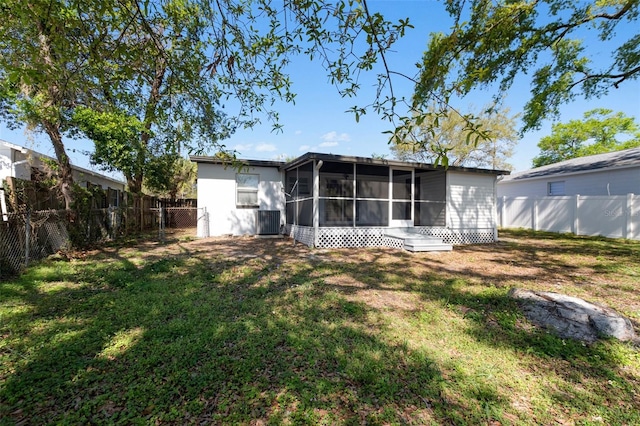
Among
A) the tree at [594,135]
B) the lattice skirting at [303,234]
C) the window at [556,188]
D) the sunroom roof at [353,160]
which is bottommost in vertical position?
the lattice skirting at [303,234]

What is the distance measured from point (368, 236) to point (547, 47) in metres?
8.34

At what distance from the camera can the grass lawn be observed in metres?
2.08

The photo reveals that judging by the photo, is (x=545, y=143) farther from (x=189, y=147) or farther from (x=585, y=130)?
(x=189, y=147)

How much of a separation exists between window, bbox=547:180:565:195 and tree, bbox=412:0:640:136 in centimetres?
756

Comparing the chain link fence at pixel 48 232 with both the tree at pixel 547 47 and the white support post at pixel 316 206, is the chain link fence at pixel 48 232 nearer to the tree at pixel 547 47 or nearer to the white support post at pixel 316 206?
the white support post at pixel 316 206

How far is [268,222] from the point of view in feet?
37.5

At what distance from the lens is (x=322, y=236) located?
905 cm

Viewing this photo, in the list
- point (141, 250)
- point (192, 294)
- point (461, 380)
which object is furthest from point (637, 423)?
point (141, 250)

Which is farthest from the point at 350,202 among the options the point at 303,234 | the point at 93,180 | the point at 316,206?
the point at 93,180

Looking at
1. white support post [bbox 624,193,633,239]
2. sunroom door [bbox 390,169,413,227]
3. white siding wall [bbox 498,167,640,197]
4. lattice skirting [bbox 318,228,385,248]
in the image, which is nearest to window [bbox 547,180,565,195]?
white siding wall [bbox 498,167,640,197]

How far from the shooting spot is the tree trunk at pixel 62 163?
6.42 meters

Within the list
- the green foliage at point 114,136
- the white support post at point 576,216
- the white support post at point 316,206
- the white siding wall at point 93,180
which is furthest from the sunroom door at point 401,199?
the white siding wall at point 93,180

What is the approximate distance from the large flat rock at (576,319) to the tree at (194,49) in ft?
11.6

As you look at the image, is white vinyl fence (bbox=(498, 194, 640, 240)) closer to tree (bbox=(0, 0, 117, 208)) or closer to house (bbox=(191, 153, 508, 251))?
house (bbox=(191, 153, 508, 251))
